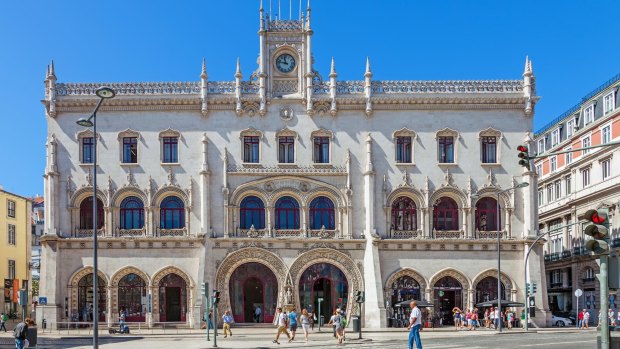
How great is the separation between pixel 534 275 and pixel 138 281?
86.1 feet

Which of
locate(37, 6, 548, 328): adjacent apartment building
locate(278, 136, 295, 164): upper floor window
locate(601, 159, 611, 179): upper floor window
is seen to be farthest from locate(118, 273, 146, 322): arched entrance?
locate(601, 159, 611, 179): upper floor window

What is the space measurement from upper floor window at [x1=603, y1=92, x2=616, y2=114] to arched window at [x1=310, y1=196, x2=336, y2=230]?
23.1 meters

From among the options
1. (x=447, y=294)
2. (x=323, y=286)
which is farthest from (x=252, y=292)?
(x=447, y=294)

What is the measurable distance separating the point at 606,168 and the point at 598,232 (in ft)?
164

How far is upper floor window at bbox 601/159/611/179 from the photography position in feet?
202

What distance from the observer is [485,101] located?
54938mm

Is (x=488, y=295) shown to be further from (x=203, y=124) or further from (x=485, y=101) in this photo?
(x=203, y=124)

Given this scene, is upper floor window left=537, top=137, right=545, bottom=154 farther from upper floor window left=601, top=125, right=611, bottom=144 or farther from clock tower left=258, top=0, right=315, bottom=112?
clock tower left=258, top=0, right=315, bottom=112

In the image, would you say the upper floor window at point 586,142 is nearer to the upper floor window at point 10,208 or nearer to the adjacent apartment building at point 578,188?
the adjacent apartment building at point 578,188

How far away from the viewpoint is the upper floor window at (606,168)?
61422mm

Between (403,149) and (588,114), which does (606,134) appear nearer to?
(588,114)

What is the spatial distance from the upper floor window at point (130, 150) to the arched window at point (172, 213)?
141 inches

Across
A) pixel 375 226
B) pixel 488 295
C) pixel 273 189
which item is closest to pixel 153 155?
pixel 273 189

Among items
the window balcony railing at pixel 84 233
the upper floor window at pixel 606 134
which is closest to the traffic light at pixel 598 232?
the window balcony railing at pixel 84 233
